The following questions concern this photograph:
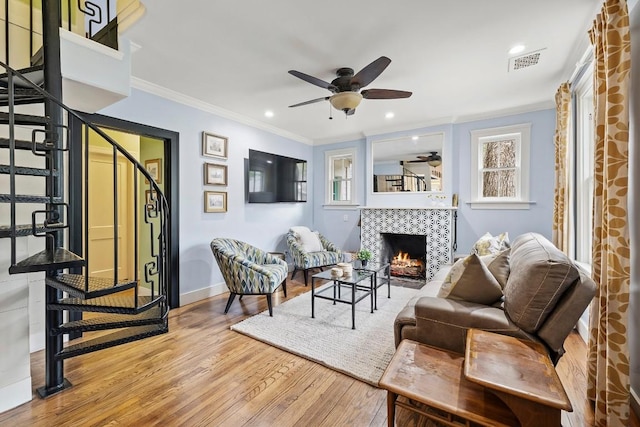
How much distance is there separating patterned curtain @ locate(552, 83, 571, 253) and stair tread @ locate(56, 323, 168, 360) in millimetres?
3847

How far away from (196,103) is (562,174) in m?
4.36

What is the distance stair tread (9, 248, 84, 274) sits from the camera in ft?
5.04

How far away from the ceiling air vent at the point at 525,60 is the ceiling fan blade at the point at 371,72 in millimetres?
1348

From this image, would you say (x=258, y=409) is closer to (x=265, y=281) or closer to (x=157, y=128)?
(x=265, y=281)

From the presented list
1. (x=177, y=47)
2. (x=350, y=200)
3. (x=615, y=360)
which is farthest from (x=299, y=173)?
(x=615, y=360)

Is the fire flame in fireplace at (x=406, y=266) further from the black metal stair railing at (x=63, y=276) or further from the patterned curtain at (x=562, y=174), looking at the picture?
the black metal stair railing at (x=63, y=276)

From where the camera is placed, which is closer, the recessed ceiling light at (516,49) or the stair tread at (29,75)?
the stair tread at (29,75)

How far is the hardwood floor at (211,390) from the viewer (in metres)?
1.73

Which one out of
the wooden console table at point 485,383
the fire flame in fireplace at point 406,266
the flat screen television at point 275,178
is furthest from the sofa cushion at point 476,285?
the flat screen television at point 275,178

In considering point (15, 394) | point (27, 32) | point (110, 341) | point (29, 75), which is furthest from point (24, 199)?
point (27, 32)

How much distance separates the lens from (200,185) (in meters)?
3.90

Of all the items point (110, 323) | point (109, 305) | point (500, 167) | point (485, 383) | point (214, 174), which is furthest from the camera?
point (500, 167)

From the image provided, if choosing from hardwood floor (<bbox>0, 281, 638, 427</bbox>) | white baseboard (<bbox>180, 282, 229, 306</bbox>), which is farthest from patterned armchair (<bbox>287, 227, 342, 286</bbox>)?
hardwood floor (<bbox>0, 281, 638, 427</bbox>)

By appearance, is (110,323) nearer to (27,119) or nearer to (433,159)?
(27,119)
